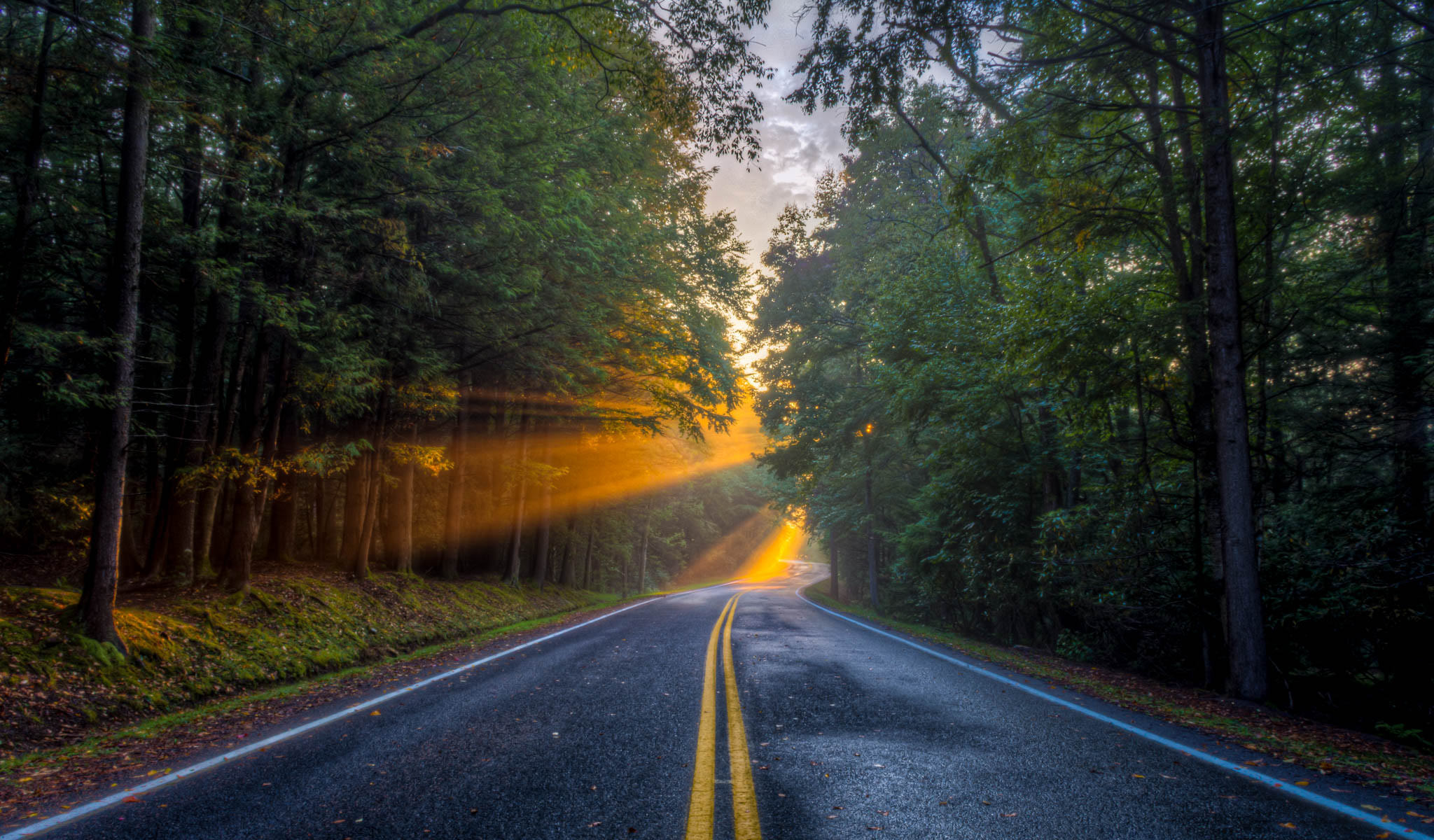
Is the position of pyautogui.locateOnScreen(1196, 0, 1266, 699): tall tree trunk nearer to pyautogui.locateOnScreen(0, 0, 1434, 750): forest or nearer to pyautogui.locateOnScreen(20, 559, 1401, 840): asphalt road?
pyautogui.locateOnScreen(0, 0, 1434, 750): forest

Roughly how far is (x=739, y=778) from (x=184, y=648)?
769cm

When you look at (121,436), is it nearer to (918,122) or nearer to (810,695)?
(810,695)

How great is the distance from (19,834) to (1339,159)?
576 inches

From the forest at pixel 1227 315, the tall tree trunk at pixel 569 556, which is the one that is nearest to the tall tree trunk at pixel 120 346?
the forest at pixel 1227 315

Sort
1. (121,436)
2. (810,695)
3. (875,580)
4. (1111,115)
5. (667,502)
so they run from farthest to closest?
(667,502) < (875,580) < (1111,115) < (121,436) < (810,695)

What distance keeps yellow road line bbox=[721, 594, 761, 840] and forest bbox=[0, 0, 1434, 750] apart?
6.25 meters

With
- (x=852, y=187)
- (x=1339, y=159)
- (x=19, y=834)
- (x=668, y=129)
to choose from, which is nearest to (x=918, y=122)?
(x=852, y=187)

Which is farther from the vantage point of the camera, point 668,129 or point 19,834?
point 668,129

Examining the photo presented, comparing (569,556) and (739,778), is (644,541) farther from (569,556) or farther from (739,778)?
(739,778)

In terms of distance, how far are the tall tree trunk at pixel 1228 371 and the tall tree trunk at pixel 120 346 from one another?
41.3ft

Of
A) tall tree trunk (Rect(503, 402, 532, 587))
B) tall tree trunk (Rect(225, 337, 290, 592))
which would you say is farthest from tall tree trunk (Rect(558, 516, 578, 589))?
tall tree trunk (Rect(225, 337, 290, 592))

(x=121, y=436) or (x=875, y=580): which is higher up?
(x=121, y=436)

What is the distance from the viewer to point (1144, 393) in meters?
9.32

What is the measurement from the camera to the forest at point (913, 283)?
7.02 m
